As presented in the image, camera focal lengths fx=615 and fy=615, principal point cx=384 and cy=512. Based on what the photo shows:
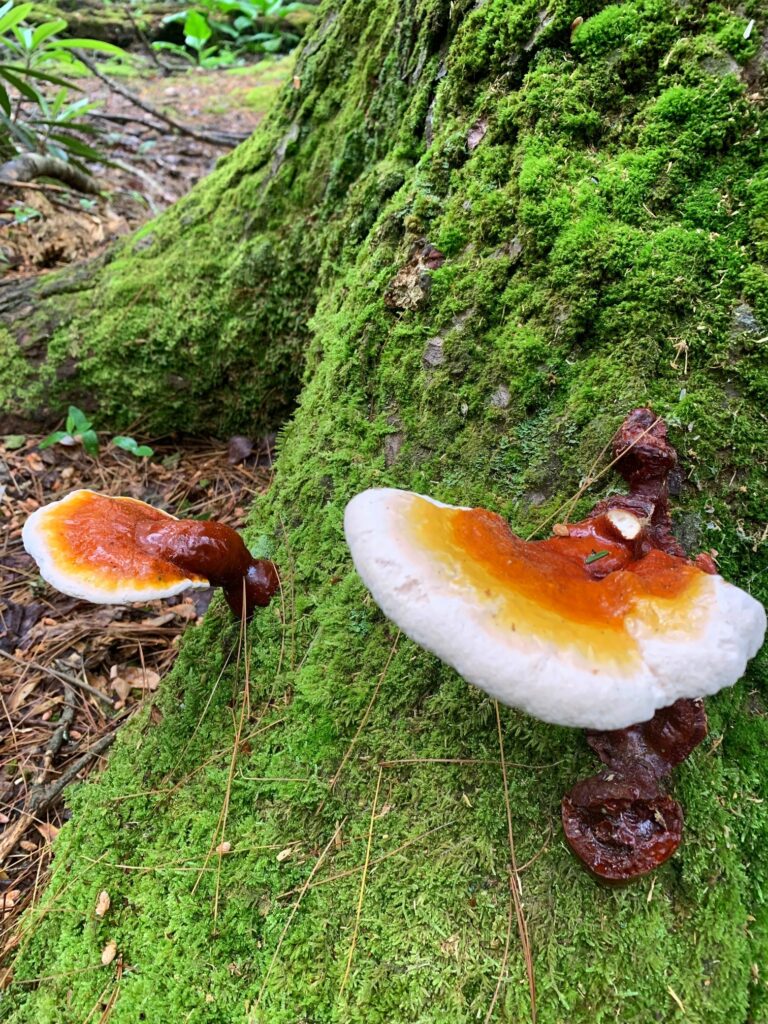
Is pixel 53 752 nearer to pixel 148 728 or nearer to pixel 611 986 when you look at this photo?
pixel 148 728

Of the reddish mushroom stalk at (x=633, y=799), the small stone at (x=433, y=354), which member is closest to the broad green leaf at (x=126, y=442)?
the small stone at (x=433, y=354)

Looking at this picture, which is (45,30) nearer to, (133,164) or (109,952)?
(133,164)

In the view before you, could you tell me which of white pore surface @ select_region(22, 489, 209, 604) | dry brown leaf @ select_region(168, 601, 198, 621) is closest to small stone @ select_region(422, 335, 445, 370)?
white pore surface @ select_region(22, 489, 209, 604)

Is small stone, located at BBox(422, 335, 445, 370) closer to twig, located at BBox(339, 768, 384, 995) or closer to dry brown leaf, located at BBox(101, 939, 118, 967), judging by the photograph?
twig, located at BBox(339, 768, 384, 995)

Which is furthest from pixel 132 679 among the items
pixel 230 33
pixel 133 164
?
pixel 230 33

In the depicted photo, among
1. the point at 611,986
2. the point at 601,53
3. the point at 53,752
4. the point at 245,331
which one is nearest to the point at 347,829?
the point at 611,986

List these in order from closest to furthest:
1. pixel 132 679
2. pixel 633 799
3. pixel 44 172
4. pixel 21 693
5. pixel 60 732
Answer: pixel 633 799 → pixel 60 732 → pixel 21 693 → pixel 132 679 → pixel 44 172
